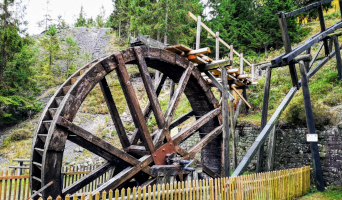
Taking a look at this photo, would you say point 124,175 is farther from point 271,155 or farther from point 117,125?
point 271,155

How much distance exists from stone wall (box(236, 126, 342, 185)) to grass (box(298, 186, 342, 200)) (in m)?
0.26

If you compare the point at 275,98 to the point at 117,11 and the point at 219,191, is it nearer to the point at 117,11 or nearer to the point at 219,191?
the point at 219,191

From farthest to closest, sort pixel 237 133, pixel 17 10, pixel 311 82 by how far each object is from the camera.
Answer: pixel 17 10 < pixel 311 82 < pixel 237 133

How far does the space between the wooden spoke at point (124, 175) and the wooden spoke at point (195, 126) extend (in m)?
1.07

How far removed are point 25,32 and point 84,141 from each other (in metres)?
17.5

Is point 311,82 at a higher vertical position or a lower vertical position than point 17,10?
lower

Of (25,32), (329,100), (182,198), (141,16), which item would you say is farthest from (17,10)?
(329,100)

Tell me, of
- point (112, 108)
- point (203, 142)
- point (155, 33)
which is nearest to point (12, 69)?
point (155, 33)

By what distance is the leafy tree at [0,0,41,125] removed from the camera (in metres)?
14.3

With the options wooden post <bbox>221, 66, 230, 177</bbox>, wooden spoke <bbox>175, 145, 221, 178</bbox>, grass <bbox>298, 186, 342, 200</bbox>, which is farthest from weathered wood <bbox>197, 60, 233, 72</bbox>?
grass <bbox>298, 186, 342, 200</bbox>

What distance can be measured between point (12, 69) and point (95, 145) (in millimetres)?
13564

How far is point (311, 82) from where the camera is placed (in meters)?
10.4

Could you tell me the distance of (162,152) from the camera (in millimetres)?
5699

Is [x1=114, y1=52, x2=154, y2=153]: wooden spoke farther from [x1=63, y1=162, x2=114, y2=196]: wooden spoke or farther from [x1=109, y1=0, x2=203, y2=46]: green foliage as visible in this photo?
[x1=109, y1=0, x2=203, y2=46]: green foliage
